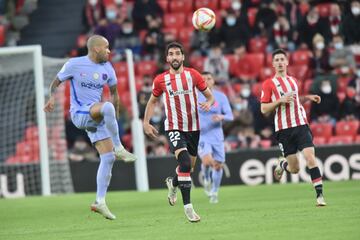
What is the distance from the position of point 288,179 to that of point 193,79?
9790 mm

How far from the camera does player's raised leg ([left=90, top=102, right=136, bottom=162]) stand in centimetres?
1206

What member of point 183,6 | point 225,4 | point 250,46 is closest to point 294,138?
point 250,46

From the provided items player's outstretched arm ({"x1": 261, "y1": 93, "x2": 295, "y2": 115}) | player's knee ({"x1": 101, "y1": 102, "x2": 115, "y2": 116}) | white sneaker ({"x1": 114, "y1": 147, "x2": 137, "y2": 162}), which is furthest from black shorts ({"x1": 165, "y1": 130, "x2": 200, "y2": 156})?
player's outstretched arm ({"x1": 261, "y1": 93, "x2": 295, "y2": 115})

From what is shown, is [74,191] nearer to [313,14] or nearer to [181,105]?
[313,14]

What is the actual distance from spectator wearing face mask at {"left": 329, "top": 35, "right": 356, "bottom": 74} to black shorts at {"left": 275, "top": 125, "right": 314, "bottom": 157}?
31.0ft

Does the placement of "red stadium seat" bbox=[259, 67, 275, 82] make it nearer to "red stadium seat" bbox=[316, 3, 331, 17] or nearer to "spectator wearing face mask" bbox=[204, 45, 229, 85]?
"spectator wearing face mask" bbox=[204, 45, 229, 85]

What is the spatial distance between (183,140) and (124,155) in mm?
726

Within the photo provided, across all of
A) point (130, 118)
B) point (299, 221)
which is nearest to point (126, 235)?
point (299, 221)

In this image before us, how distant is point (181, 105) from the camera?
1236 centimetres

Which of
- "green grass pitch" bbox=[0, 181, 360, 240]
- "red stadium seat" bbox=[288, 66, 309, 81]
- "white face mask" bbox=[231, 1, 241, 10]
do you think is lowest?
"green grass pitch" bbox=[0, 181, 360, 240]

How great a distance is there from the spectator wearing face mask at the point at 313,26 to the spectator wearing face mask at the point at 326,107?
2042 millimetres

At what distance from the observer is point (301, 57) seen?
77.9ft

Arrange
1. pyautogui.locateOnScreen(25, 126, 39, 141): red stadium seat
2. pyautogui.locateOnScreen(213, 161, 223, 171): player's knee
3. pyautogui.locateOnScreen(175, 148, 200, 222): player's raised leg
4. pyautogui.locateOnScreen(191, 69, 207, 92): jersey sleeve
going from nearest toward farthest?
pyautogui.locateOnScreen(175, 148, 200, 222): player's raised leg
pyautogui.locateOnScreen(191, 69, 207, 92): jersey sleeve
pyautogui.locateOnScreen(213, 161, 223, 171): player's knee
pyautogui.locateOnScreen(25, 126, 39, 141): red stadium seat

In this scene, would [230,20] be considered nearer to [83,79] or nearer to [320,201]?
[320,201]
